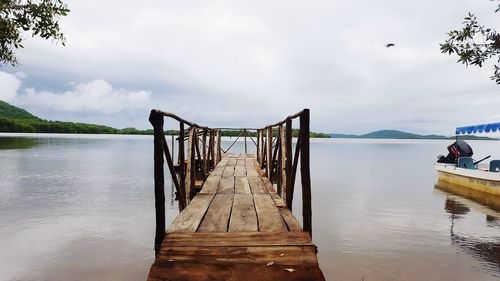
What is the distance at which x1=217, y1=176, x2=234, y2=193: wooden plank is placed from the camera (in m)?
8.10

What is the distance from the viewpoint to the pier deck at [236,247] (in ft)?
11.6

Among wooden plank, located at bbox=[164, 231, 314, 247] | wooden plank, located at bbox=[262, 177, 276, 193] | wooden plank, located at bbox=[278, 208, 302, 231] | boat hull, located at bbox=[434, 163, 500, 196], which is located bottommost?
boat hull, located at bbox=[434, 163, 500, 196]

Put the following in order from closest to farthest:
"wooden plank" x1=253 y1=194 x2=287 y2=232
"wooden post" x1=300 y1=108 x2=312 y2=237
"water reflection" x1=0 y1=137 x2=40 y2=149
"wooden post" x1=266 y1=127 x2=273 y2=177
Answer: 1. "wooden plank" x1=253 y1=194 x2=287 y2=232
2. "wooden post" x1=300 y1=108 x2=312 y2=237
3. "wooden post" x1=266 y1=127 x2=273 y2=177
4. "water reflection" x1=0 y1=137 x2=40 y2=149

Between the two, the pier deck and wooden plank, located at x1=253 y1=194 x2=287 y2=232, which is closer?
the pier deck

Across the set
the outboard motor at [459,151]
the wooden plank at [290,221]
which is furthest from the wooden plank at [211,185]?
the outboard motor at [459,151]

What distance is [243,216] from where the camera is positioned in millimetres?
5578

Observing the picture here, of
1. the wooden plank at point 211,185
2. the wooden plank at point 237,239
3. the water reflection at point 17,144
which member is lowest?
the water reflection at point 17,144

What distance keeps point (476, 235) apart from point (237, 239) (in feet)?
44.0

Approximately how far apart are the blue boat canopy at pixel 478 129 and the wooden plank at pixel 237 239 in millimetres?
23619

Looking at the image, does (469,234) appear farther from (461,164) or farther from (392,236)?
(461,164)

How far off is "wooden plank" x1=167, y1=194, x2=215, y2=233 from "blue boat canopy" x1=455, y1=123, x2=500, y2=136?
22.8m

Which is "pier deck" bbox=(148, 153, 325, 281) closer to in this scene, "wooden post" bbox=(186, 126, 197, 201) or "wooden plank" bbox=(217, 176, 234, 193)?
"wooden plank" bbox=(217, 176, 234, 193)

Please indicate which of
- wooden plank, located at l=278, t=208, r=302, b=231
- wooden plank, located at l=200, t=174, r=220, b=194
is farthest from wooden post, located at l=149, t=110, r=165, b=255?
wooden plank, located at l=200, t=174, r=220, b=194

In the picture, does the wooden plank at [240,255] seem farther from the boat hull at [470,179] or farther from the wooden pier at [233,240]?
the boat hull at [470,179]
